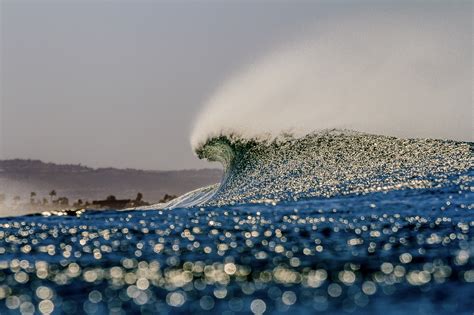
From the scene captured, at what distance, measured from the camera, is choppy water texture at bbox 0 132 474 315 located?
1747cm

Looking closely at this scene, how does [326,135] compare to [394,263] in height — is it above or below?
above

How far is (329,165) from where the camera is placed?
74812mm

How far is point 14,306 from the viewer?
17500mm

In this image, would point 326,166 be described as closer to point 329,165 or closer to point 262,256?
point 329,165

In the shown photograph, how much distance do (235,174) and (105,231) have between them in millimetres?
43017

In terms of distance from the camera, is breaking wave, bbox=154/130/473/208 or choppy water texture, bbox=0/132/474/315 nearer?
choppy water texture, bbox=0/132/474/315

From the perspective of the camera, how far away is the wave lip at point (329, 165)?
189ft

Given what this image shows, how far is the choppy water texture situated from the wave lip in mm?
2212

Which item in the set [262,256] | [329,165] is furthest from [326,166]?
[262,256]

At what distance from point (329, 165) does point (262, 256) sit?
168ft

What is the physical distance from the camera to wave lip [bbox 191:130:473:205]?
5772 centimetres

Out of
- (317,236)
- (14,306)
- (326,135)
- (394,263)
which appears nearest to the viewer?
(14,306)

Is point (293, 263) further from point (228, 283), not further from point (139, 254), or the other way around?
point (139, 254)

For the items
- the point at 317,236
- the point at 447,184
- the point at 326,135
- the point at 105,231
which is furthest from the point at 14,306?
the point at 326,135
